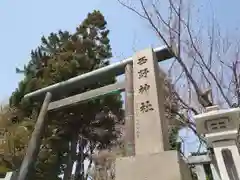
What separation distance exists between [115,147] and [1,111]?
538 cm

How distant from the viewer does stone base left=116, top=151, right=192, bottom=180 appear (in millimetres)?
2924

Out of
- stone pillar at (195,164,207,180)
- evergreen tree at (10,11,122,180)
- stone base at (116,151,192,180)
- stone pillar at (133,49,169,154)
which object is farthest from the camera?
evergreen tree at (10,11,122,180)

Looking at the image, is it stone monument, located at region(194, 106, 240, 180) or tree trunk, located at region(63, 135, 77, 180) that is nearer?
stone monument, located at region(194, 106, 240, 180)

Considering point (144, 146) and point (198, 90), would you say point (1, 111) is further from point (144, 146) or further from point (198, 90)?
point (144, 146)

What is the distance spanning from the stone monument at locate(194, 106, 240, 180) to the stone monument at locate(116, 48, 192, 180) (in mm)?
776

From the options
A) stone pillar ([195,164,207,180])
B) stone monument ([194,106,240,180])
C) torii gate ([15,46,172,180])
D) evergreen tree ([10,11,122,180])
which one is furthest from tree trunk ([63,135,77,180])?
stone monument ([194,106,240,180])

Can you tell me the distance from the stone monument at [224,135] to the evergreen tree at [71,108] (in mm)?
6108

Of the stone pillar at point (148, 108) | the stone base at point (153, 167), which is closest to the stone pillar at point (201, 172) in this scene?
the stone pillar at point (148, 108)

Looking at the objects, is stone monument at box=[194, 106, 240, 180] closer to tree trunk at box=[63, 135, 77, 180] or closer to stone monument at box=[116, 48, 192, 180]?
stone monument at box=[116, 48, 192, 180]

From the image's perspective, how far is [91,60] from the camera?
11.3 metres

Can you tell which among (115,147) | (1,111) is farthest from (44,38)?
(115,147)

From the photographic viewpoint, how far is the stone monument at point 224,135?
3646 mm

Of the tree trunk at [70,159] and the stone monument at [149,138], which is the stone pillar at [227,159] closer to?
the stone monument at [149,138]

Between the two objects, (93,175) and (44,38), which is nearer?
(44,38)
